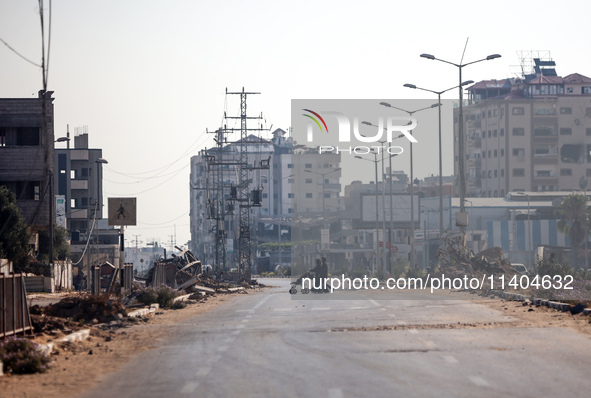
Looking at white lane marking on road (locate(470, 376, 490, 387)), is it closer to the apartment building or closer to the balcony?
the balcony

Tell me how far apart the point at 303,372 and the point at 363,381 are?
1102 millimetres

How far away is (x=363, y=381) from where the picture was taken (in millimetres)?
11016

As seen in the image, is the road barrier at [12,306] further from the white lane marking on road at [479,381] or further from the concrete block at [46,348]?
the white lane marking on road at [479,381]

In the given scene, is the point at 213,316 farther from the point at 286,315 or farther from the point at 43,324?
the point at 43,324

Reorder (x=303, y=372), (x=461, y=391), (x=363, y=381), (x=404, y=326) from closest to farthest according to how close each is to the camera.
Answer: (x=461, y=391)
(x=363, y=381)
(x=303, y=372)
(x=404, y=326)

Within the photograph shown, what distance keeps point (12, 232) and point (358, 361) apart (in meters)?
46.5

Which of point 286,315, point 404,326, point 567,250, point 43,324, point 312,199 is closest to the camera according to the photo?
point 43,324

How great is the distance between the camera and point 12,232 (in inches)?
2215

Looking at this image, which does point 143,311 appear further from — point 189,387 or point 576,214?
point 576,214

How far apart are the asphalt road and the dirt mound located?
2184 mm

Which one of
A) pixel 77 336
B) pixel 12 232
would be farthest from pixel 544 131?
pixel 77 336

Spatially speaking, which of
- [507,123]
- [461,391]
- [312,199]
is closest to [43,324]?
[461,391]

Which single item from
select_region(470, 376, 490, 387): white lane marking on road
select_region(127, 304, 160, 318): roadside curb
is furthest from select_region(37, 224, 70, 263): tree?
select_region(470, 376, 490, 387): white lane marking on road

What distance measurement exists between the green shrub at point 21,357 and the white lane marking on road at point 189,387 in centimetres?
264
